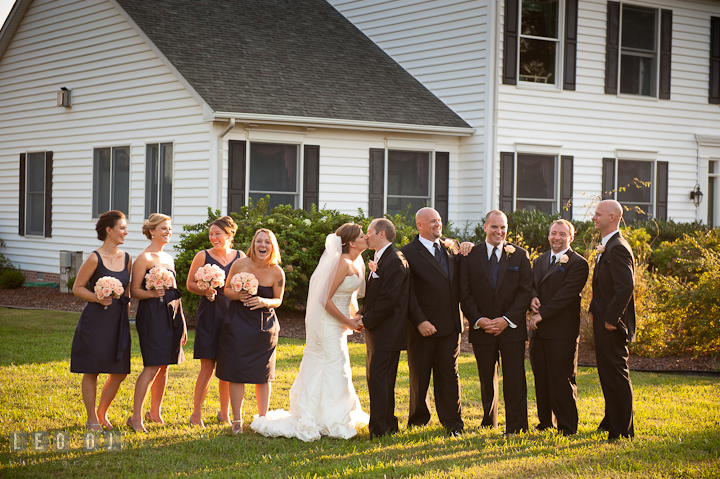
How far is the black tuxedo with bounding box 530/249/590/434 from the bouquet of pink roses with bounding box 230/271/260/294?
2.63 m

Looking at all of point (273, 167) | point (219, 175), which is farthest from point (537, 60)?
point (219, 175)

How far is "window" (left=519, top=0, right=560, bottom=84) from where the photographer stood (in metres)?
16.2

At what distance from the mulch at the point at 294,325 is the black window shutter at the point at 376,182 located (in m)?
2.81

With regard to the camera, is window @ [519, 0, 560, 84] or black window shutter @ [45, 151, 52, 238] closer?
Result: window @ [519, 0, 560, 84]

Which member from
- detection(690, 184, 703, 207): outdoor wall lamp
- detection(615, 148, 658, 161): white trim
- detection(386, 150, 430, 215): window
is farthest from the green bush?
detection(690, 184, 703, 207): outdoor wall lamp

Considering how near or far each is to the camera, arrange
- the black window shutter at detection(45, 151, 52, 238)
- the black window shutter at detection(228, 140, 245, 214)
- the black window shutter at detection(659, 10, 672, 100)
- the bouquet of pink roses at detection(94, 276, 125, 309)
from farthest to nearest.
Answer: the black window shutter at detection(45, 151, 52, 238) < the black window shutter at detection(659, 10, 672, 100) < the black window shutter at detection(228, 140, 245, 214) < the bouquet of pink roses at detection(94, 276, 125, 309)

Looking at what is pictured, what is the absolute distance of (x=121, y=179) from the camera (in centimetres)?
1634

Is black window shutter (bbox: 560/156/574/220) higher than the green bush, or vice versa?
black window shutter (bbox: 560/156/574/220)

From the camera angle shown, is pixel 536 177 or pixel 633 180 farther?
pixel 633 180

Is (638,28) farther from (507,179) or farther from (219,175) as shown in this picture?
(219,175)

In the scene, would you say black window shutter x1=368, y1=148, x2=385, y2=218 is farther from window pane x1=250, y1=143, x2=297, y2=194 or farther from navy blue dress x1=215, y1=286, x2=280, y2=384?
navy blue dress x1=215, y1=286, x2=280, y2=384

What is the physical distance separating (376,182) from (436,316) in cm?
919

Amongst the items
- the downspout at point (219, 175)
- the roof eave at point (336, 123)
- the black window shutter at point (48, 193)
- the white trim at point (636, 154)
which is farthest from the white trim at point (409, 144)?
the black window shutter at point (48, 193)

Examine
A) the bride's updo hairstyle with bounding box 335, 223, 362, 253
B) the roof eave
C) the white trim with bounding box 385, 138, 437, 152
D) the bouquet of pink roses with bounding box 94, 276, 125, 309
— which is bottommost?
the bouquet of pink roses with bounding box 94, 276, 125, 309
